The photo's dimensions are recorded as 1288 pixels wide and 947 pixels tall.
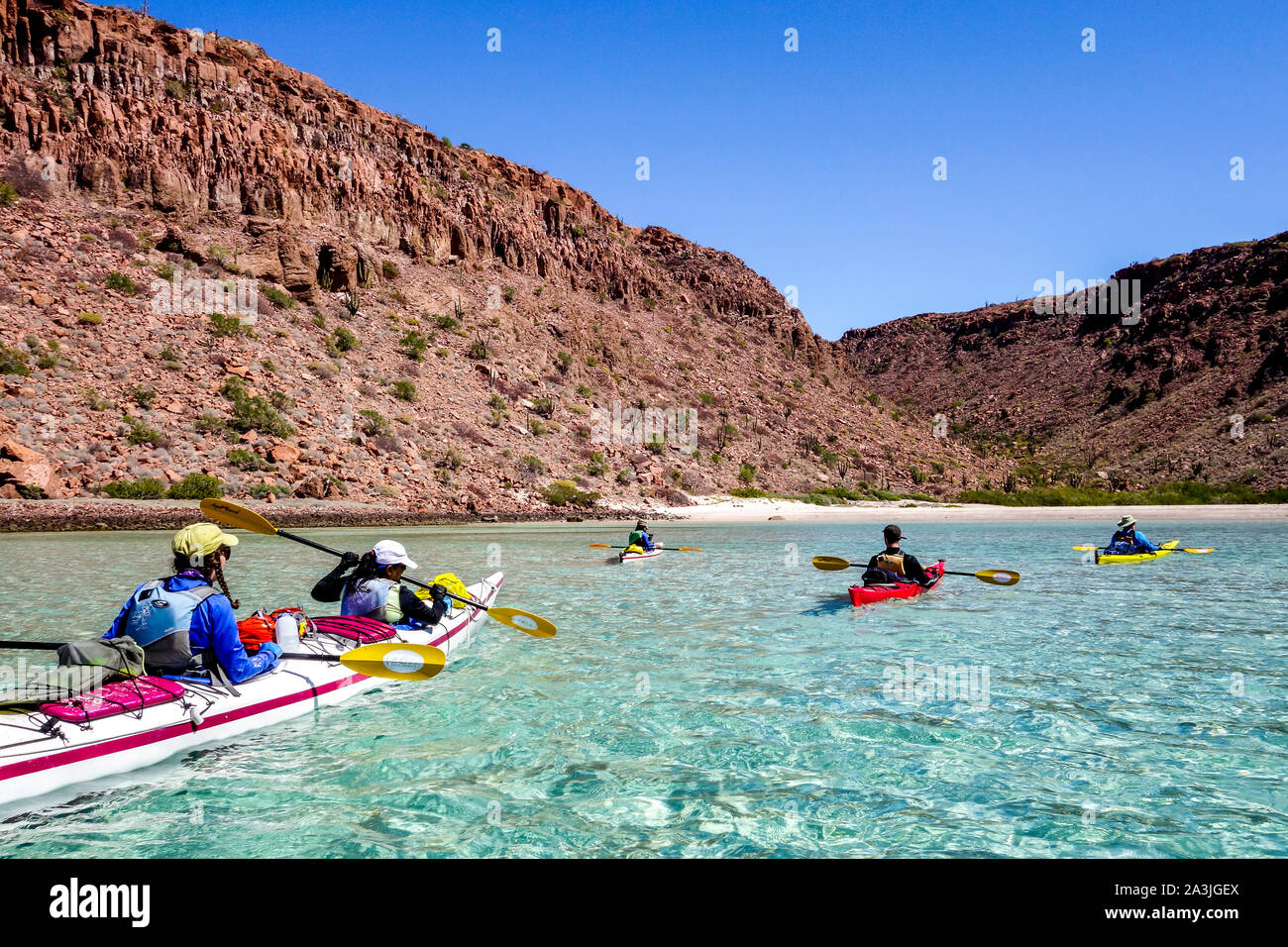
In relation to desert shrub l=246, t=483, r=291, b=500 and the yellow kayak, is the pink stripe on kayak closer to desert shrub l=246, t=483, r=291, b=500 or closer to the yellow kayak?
the yellow kayak

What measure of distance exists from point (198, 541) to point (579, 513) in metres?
34.6

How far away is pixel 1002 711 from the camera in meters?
7.38

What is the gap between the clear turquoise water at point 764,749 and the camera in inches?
189

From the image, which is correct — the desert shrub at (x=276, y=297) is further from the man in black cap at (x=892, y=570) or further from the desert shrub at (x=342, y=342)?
the man in black cap at (x=892, y=570)

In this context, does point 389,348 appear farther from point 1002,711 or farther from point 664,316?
point 1002,711

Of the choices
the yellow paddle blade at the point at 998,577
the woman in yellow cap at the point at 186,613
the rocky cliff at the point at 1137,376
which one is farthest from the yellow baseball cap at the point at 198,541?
the rocky cliff at the point at 1137,376

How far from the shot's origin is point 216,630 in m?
6.20

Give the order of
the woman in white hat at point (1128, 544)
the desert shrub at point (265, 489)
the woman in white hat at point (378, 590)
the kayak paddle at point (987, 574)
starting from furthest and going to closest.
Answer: the desert shrub at point (265, 489) < the woman in white hat at point (1128, 544) < the kayak paddle at point (987, 574) < the woman in white hat at point (378, 590)

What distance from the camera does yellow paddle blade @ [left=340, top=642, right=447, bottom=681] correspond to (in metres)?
7.25

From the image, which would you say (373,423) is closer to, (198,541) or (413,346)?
(413,346)

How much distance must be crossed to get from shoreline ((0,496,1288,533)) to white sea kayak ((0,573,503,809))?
24308 mm

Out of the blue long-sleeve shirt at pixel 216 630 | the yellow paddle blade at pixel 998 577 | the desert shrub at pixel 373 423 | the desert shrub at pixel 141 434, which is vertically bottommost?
the yellow paddle blade at pixel 998 577

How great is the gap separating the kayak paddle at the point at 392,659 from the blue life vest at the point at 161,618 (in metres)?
1.52
